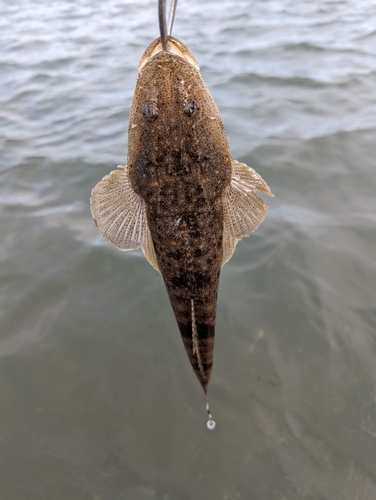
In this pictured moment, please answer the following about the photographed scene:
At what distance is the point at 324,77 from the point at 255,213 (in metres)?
6.55

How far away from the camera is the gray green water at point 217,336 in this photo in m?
2.92

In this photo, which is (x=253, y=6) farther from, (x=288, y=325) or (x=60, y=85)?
(x=288, y=325)

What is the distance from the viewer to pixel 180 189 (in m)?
2.04

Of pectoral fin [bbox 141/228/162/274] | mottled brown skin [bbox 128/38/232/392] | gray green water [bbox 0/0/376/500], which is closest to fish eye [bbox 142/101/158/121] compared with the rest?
mottled brown skin [bbox 128/38/232/392]

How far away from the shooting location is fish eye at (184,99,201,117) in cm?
201

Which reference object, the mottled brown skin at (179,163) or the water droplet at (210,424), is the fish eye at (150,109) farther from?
the water droplet at (210,424)

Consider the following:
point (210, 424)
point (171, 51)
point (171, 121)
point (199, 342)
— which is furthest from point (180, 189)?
point (210, 424)

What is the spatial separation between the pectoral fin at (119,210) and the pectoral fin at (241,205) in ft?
1.66

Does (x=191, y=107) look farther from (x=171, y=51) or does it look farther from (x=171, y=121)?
(x=171, y=51)

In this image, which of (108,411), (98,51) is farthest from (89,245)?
(98,51)

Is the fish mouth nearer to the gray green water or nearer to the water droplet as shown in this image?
the gray green water

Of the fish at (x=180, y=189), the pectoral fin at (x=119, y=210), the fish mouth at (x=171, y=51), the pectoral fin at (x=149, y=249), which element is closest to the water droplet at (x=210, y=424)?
the fish at (x=180, y=189)

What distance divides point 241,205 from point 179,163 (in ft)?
1.73

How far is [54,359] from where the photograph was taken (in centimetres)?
353
